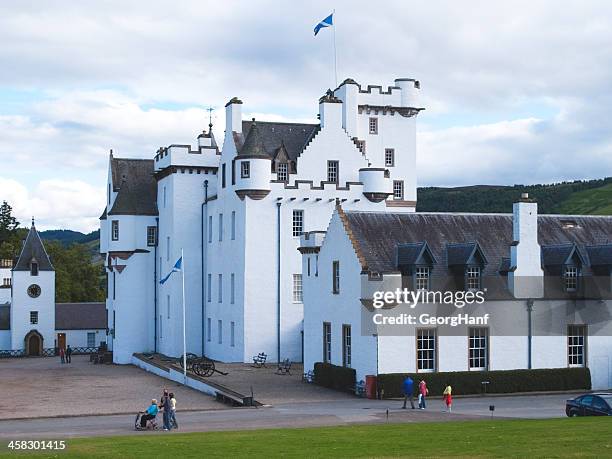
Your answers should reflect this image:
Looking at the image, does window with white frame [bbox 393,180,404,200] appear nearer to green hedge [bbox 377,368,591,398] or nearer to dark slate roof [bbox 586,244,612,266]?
dark slate roof [bbox 586,244,612,266]

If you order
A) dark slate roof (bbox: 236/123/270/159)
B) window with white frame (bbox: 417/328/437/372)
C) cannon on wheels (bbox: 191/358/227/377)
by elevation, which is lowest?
cannon on wheels (bbox: 191/358/227/377)

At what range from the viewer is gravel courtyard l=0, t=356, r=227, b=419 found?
43.2 meters

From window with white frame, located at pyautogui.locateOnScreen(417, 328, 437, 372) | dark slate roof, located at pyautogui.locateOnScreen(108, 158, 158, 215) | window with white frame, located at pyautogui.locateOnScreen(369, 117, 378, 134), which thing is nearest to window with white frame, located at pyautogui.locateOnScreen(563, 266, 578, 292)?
window with white frame, located at pyautogui.locateOnScreen(417, 328, 437, 372)

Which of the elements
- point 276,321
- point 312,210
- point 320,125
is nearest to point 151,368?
point 276,321

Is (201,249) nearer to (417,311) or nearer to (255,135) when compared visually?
(255,135)

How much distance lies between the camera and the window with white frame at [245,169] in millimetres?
61844

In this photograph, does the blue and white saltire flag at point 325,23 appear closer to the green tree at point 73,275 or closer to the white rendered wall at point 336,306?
the white rendered wall at point 336,306

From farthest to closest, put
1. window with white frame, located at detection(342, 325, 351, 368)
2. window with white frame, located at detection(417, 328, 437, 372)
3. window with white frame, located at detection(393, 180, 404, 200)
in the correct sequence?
window with white frame, located at detection(393, 180, 404, 200) → window with white frame, located at detection(342, 325, 351, 368) → window with white frame, located at detection(417, 328, 437, 372)

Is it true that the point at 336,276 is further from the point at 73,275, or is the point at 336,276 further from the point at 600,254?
the point at 73,275

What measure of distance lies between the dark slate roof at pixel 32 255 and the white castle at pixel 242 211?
44.1ft

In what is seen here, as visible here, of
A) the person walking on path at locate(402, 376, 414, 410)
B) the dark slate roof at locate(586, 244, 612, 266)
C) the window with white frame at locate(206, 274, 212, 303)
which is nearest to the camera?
the person walking on path at locate(402, 376, 414, 410)

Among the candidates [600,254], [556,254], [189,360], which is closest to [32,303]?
[189,360]

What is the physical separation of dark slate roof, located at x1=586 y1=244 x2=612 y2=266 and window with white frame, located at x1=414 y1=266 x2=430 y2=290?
9.12 meters

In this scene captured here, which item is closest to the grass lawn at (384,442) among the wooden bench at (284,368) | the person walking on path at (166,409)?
the person walking on path at (166,409)
